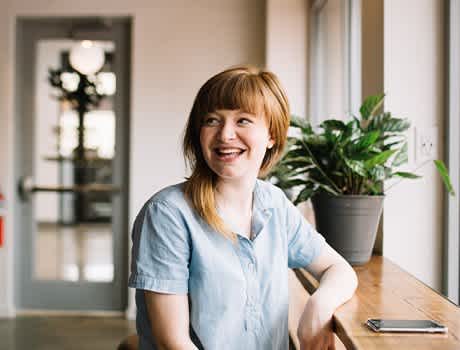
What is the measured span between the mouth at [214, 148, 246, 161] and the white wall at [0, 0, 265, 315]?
307 cm

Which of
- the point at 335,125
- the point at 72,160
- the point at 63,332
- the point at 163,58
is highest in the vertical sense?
the point at 163,58

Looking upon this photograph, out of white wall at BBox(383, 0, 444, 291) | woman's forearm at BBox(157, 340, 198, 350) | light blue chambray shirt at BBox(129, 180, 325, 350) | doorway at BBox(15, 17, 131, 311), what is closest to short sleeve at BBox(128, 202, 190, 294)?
light blue chambray shirt at BBox(129, 180, 325, 350)

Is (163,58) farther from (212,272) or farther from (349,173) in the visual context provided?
(212,272)

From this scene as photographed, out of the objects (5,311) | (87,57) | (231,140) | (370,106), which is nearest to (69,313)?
(5,311)

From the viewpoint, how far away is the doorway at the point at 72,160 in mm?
4504

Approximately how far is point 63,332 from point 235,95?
10.7ft

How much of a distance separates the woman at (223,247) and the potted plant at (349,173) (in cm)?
43

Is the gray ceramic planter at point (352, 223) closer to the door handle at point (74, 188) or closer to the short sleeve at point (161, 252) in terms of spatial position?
the short sleeve at point (161, 252)

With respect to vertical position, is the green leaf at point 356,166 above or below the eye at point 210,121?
below

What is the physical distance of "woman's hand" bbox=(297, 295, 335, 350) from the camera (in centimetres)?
128

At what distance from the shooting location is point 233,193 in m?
1.38

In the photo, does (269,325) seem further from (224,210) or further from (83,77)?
(83,77)

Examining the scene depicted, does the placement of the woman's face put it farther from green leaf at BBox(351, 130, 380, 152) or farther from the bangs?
green leaf at BBox(351, 130, 380, 152)

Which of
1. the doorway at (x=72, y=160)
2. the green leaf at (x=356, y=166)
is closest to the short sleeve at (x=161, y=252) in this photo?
the green leaf at (x=356, y=166)
